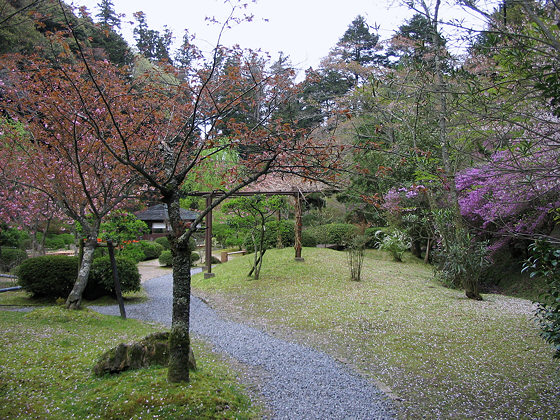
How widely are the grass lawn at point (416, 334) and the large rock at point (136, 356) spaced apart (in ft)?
7.03

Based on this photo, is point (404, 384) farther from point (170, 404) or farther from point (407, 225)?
point (407, 225)

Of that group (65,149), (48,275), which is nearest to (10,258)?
(48,275)

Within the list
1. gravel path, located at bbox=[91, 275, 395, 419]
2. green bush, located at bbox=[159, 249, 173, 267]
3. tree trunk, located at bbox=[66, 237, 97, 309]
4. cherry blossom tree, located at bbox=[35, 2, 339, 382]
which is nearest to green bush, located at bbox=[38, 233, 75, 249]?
green bush, located at bbox=[159, 249, 173, 267]

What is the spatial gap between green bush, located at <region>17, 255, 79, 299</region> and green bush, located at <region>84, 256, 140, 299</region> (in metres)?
0.44

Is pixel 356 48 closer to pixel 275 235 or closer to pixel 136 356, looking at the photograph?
pixel 275 235

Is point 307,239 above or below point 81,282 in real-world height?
above

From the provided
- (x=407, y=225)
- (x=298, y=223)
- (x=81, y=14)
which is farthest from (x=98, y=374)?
(x=407, y=225)

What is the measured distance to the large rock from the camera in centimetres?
329

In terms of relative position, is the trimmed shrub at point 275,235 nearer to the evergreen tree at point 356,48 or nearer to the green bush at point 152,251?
the green bush at point 152,251

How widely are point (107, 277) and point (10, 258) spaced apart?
8148 mm

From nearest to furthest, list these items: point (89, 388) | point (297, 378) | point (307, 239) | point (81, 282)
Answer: point (89, 388) → point (297, 378) → point (81, 282) → point (307, 239)

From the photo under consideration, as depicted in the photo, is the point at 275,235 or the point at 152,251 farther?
the point at 152,251

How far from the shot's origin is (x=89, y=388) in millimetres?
3025

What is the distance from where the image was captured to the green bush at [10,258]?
41.5ft
